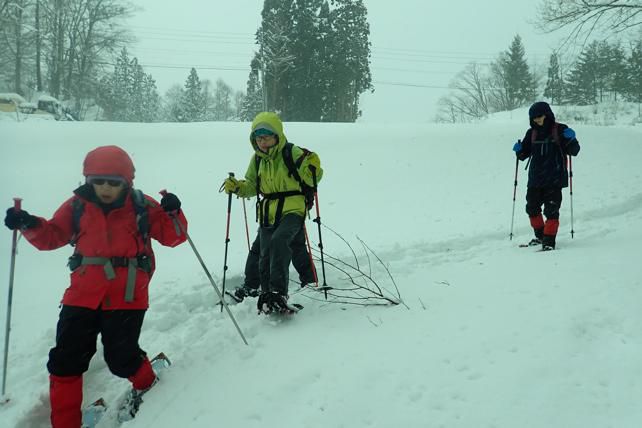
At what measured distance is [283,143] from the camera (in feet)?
13.9

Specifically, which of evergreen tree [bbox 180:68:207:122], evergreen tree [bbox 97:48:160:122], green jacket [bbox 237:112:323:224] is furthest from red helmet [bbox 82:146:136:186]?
evergreen tree [bbox 180:68:207:122]

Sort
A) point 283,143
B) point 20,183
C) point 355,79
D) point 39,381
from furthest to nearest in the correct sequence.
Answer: point 355,79 < point 20,183 < point 283,143 < point 39,381

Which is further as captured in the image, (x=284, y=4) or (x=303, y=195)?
(x=284, y=4)

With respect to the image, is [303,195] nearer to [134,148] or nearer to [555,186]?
[555,186]

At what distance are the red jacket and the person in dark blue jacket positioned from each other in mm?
5369

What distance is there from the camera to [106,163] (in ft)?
9.35

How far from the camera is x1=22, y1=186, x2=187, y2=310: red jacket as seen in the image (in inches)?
108

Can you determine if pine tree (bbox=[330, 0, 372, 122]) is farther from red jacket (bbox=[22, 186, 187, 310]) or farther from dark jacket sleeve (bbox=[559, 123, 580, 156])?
red jacket (bbox=[22, 186, 187, 310])

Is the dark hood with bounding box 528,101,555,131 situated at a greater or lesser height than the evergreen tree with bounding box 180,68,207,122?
lesser

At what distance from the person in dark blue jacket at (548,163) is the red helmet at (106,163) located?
5.40m

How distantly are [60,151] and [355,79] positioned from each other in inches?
1158

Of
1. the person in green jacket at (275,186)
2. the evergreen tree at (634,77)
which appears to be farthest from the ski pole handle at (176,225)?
the evergreen tree at (634,77)

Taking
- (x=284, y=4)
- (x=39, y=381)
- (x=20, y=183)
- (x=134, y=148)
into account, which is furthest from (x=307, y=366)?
(x=284, y=4)

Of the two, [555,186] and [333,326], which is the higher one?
[555,186]
